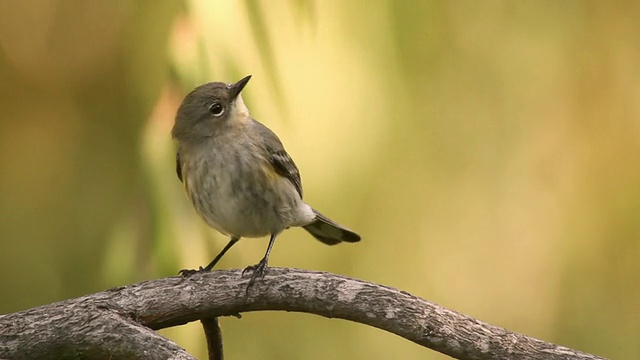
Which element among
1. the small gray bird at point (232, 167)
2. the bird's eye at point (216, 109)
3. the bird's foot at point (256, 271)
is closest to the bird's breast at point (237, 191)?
the small gray bird at point (232, 167)

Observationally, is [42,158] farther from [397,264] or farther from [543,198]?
[543,198]

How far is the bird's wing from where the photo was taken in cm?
221

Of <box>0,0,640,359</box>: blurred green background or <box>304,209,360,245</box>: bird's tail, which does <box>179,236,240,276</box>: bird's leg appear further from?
<box>0,0,640,359</box>: blurred green background

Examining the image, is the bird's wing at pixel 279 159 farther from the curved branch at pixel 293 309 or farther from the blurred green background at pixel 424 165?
the blurred green background at pixel 424 165

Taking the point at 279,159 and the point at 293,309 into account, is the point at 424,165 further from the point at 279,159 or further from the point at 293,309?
the point at 293,309

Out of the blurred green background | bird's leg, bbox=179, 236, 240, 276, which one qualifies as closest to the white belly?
bird's leg, bbox=179, 236, 240, 276

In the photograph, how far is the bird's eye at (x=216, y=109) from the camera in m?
2.18

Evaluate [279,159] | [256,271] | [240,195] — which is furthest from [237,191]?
[256,271]

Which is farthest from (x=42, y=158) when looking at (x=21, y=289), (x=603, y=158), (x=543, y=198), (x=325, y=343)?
(x=603, y=158)

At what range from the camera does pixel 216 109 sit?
7.17ft

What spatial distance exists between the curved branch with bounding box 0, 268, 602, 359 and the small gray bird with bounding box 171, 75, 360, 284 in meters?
0.22

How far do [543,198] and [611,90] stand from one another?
0.44 meters

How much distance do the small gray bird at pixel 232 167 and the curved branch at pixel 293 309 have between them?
0.22 metres

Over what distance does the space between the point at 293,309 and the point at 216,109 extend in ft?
1.93
